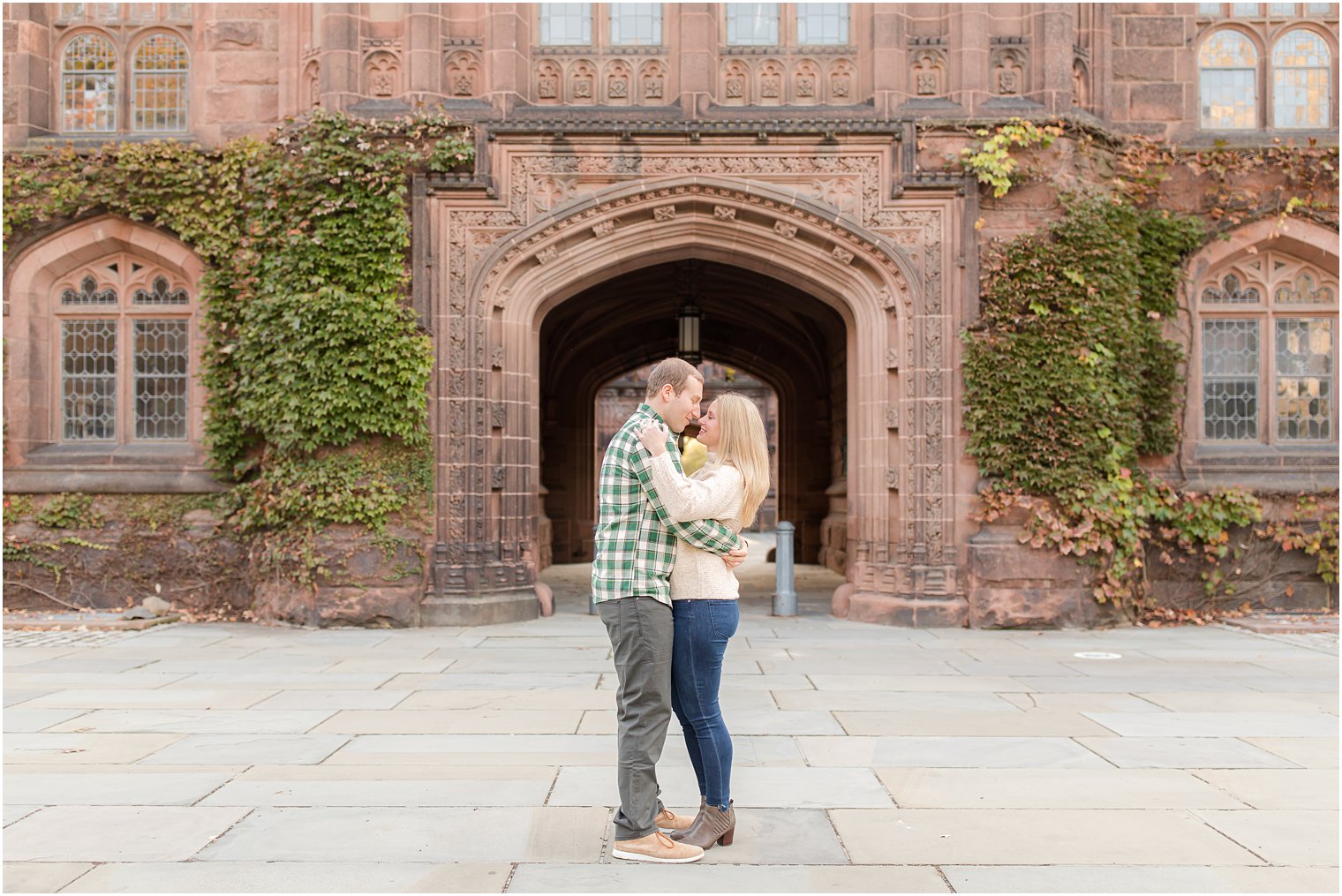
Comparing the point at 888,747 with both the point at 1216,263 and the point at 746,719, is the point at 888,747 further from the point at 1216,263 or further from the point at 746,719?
the point at 1216,263

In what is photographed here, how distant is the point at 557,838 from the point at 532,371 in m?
7.67

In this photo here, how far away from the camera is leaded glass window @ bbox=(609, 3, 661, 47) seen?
11.4 m

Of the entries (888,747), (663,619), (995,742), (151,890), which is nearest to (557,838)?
(663,619)

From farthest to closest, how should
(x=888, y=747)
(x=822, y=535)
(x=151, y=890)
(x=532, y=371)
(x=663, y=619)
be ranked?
(x=822, y=535), (x=532, y=371), (x=888, y=747), (x=663, y=619), (x=151, y=890)

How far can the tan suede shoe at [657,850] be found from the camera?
3.92 metres

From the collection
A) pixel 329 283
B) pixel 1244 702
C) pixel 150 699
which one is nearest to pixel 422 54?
pixel 329 283

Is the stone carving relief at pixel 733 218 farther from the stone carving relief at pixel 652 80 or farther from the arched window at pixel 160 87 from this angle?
the arched window at pixel 160 87

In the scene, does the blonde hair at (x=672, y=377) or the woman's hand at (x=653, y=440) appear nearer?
the woman's hand at (x=653, y=440)

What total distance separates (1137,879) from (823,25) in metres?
9.55

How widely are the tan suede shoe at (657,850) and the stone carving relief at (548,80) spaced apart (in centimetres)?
883

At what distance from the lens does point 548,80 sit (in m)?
11.3

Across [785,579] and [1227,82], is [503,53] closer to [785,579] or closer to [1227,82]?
[785,579]

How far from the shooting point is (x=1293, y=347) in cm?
1223

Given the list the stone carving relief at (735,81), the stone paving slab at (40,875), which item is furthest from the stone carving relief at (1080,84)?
the stone paving slab at (40,875)
